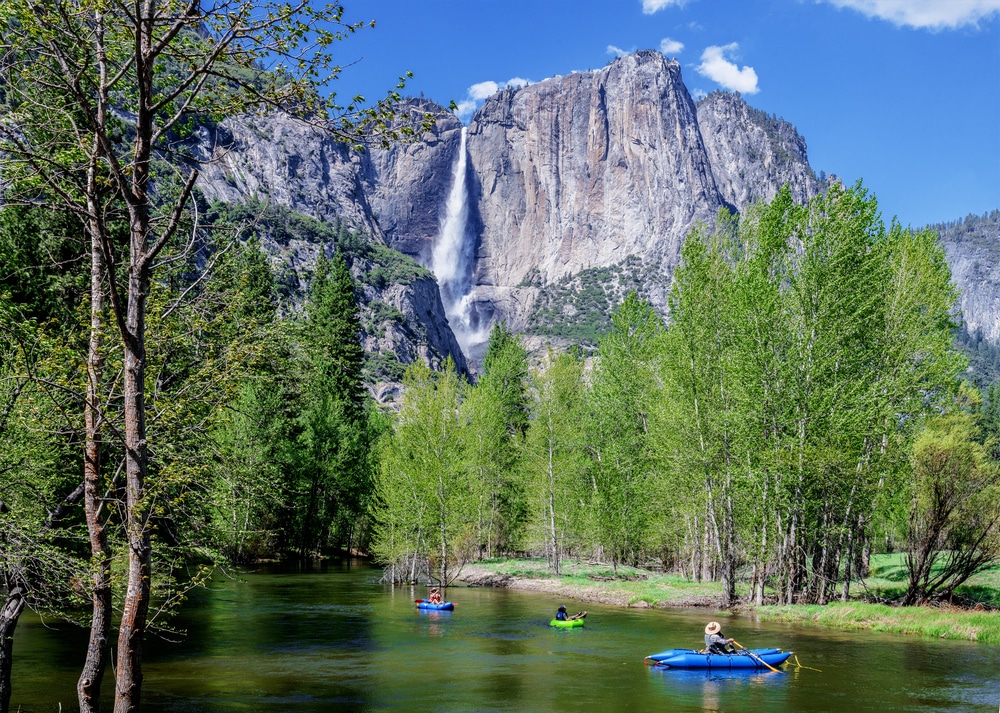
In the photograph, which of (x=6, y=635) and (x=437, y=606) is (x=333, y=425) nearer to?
(x=437, y=606)

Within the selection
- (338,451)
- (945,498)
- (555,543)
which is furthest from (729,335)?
(338,451)

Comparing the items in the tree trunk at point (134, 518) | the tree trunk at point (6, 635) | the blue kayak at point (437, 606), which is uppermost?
the tree trunk at point (134, 518)

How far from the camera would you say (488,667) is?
23484 mm

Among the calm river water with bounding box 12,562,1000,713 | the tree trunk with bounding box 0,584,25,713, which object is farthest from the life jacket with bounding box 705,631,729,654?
the tree trunk with bounding box 0,584,25,713

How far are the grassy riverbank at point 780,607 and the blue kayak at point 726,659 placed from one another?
865cm

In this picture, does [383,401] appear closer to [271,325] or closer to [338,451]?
[338,451]

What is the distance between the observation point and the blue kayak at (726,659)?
904 inches

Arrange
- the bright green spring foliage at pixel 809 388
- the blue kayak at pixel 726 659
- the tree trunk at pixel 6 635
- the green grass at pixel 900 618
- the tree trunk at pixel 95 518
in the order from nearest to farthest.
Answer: the tree trunk at pixel 95 518
the tree trunk at pixel 6 635
the blue kayak at pixel 726 659
the green grass at pixel 900 618
the bright green spring foliage at pixel 809 388

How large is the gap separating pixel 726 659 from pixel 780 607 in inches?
428

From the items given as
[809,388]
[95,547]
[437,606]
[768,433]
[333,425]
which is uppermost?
[333,425]

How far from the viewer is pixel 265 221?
533ft

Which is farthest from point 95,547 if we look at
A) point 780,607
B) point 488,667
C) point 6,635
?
point 780,607

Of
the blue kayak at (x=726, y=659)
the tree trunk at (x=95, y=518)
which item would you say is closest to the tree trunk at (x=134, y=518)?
the tree trunk at (x=95, y=518)

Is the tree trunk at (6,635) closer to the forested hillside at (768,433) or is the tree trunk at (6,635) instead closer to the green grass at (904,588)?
the forested hillside at (768,433)
